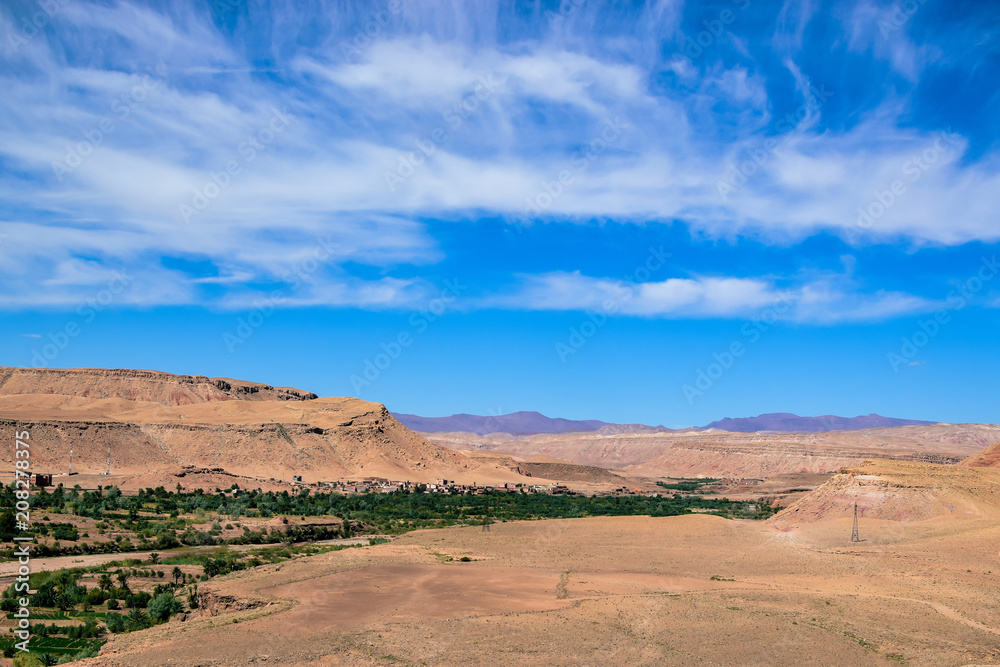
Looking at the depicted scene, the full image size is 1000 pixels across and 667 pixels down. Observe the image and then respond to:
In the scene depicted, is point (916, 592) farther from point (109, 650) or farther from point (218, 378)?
point (218, 378)

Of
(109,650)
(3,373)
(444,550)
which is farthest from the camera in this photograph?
(3,373)

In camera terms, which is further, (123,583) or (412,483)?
(412,483)

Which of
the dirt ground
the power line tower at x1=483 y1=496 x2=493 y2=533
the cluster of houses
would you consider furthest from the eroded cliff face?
the dirt ground

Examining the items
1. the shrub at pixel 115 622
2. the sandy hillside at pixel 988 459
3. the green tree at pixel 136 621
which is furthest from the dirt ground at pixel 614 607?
the sandy hillside at pixel 988 459

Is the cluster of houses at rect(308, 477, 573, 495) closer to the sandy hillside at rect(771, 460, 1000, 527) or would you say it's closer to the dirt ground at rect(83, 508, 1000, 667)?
the sandy hillside at rect(771, 460, 1000, 527)

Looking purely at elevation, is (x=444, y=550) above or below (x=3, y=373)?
below

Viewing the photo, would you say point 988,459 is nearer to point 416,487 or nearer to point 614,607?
point 614,607

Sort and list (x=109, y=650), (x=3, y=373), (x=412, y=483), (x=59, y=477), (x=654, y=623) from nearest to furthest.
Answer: (x=109, y=650), (x=654, y=623), (x=59, y=477), (x=412, y=483), (x=3, y=373)

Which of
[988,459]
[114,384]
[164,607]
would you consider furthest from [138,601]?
[114,384]

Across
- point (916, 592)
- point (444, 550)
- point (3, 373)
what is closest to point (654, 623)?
point (916, 592)
